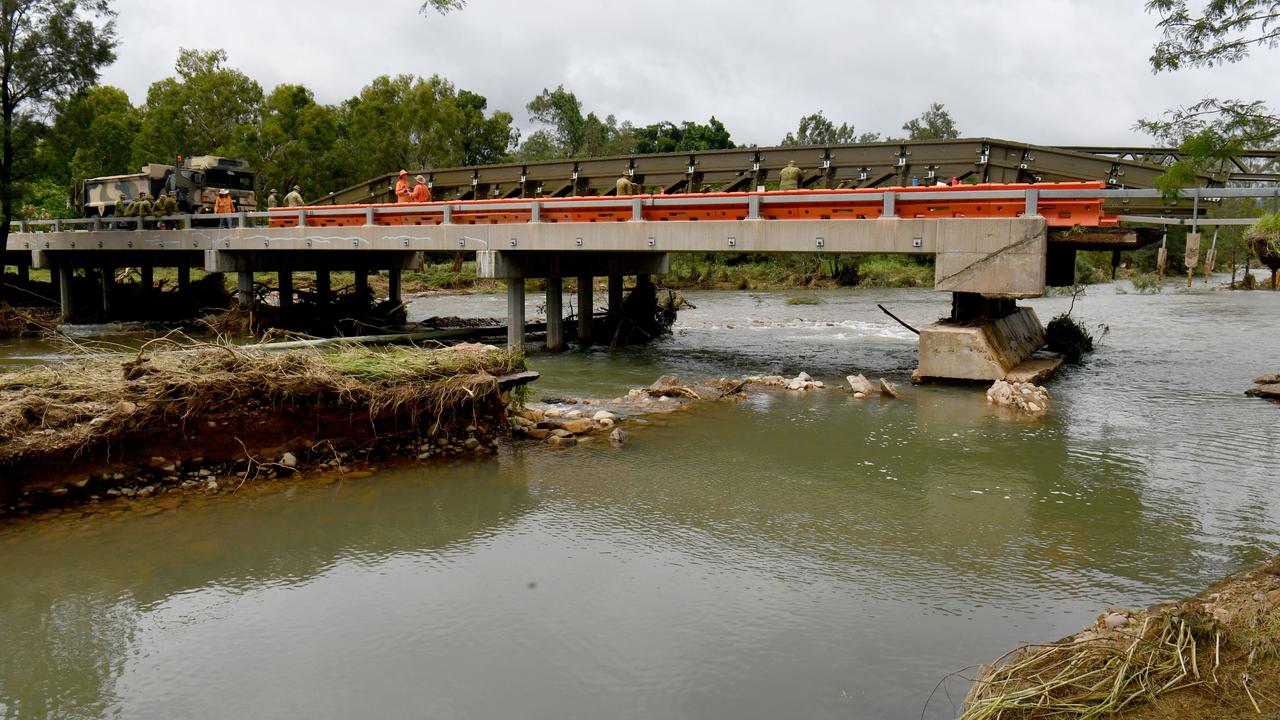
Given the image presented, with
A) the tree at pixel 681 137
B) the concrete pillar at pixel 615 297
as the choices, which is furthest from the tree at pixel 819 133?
the concrete pillar at pixel 615 297

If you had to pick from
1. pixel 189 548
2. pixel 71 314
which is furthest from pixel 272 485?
pixel 71 314

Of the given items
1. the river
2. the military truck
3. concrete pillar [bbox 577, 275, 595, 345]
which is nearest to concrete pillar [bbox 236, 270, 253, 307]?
the military truck

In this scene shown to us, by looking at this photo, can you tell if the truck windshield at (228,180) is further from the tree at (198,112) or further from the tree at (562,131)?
the tree at (562,131)

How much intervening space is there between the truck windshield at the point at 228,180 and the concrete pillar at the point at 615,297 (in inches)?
518

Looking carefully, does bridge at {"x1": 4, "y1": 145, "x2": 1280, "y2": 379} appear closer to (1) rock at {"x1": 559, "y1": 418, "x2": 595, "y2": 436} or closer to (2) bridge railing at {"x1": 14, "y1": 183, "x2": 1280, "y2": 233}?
(2) bridge railing at {"x1": 14, "y1": 183, "x2": 1280, "y2": 233}

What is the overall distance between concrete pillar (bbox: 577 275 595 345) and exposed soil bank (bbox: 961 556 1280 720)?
675 inches

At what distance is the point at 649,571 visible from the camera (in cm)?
720

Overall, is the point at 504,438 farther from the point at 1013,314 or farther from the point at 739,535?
the point at 1013,314

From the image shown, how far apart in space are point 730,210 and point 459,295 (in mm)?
28595

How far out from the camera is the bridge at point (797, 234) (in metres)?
14.1

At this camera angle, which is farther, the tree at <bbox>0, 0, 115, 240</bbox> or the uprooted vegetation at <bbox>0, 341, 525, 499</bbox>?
the tree at <bbox>0, 0, 115, 240</bbox>

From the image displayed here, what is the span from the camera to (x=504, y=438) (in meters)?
11.6

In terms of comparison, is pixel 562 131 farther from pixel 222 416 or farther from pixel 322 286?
pixel 222 416

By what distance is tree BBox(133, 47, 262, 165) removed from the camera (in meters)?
49.8
